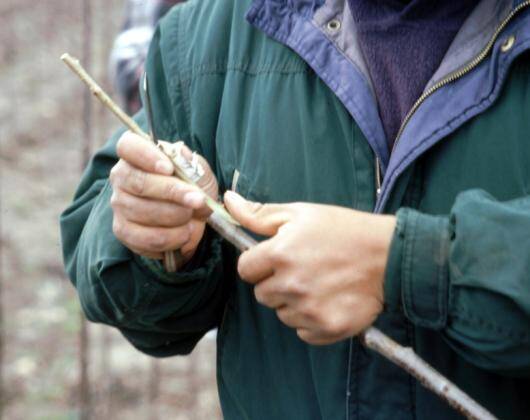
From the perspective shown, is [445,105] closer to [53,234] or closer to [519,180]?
[519,180]

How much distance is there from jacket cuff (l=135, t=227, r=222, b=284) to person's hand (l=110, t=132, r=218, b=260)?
7cm

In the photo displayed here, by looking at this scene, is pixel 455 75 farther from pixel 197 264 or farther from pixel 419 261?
pixel 197 264

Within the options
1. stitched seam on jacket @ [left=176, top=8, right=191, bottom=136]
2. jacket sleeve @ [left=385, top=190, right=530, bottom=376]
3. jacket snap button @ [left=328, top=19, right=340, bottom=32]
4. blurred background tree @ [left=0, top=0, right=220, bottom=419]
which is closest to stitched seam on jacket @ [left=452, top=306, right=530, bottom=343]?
jacket sleeve @ [left=385, top=190, right=530, bottom=376]

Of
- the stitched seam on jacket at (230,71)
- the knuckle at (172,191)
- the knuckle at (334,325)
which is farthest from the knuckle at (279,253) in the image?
the stitched seam on jacket at (230,71)

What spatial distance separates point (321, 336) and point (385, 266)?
14cm

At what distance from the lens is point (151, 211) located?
166cm

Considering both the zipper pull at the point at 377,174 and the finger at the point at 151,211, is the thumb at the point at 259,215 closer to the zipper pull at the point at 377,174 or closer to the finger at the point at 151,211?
the finger at the point at 151,211

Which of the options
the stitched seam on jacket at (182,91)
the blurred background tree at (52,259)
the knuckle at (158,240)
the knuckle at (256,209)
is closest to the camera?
the knuckle at (256,209)

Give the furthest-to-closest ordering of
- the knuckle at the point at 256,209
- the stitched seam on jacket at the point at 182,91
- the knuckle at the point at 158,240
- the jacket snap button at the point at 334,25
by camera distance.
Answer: the stitched seam on jacket at the point at 182,91
the jacket snap button at the point at 334,25
the knuckle at the point at 158,240
the knuckle at the point at 256,209

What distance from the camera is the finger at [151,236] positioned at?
169 cm

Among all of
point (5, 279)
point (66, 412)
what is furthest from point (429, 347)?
point (5, 279)

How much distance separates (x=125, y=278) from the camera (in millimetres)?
1857

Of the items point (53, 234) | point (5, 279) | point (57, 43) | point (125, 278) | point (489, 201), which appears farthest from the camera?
point (57, 43)

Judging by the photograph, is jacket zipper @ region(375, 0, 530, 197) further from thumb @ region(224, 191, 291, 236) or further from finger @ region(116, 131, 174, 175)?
finger @ region(116, 131, 174, 175)
